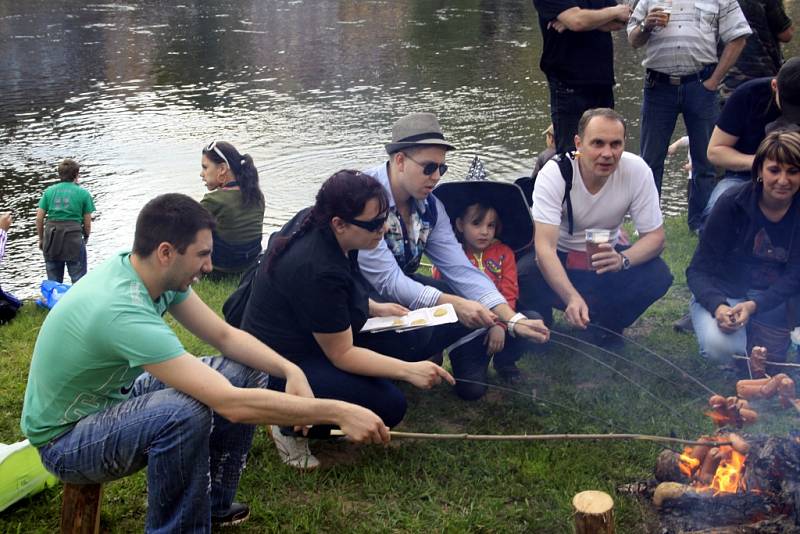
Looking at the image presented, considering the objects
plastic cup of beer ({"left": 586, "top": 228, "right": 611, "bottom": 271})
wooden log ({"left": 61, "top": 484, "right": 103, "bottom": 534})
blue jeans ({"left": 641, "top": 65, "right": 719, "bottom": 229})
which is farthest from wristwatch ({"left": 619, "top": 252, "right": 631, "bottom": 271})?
wooden log ({"left": 61, "top": 484, "right": 103, "bottom": 534})

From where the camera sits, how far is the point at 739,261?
495 centimetres

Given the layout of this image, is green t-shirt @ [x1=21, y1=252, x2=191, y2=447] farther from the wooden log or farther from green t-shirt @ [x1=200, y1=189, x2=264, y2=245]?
green t-shirt @ [x1=200, y1=189, x2=264, y2=245]

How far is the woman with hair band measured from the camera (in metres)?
7.00

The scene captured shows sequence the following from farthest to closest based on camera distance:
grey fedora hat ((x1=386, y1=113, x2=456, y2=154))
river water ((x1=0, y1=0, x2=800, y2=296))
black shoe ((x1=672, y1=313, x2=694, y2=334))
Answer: river water ((x1=0, y1=0, x2=800, y2=296)), black shoe ((x1=672, y1=313, x2=694, y2=334)), grey fedora hat ((x1=386, y1=113, x2=456, y2=154))

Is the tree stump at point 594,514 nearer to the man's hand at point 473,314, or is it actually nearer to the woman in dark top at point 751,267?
the man's hand at point 473,314

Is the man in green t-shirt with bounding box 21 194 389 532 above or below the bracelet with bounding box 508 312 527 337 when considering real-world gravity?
above

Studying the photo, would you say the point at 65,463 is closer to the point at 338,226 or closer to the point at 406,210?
the point at 338,226

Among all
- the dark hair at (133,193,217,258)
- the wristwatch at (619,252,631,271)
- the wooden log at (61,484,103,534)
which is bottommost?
the wooden log at (61,484,103,534)

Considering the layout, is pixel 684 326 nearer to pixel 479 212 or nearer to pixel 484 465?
pixel 479 212

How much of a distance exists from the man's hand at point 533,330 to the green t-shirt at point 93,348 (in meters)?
2.02

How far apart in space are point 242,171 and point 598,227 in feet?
10.2

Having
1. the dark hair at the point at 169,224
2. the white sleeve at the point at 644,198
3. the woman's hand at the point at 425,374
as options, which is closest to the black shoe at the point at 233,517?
the woman's hand at the point at 425,374

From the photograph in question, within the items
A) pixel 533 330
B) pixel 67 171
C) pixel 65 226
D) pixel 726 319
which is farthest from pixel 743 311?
pixel 67 171

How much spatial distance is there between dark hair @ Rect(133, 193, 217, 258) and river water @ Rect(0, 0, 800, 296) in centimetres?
521
